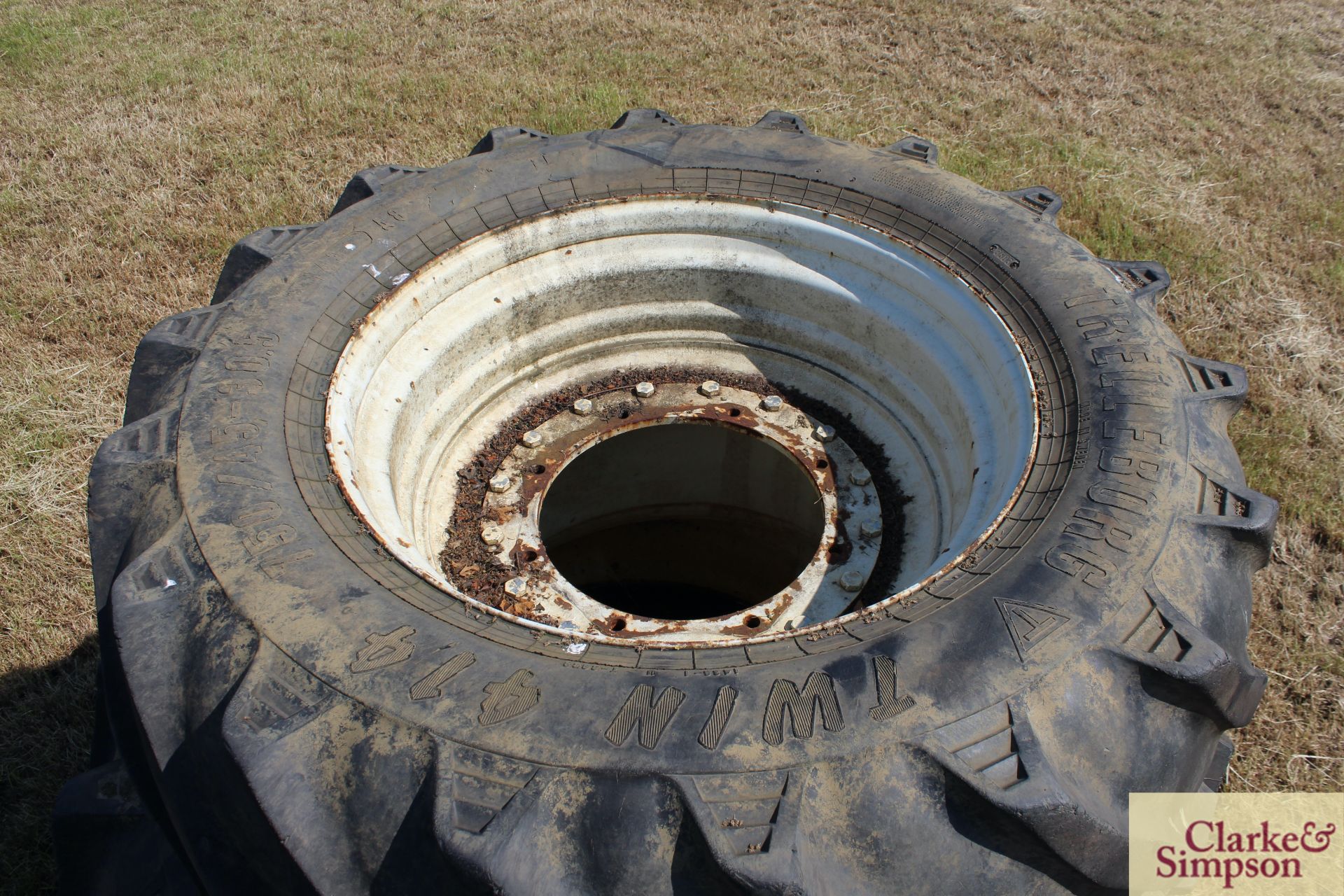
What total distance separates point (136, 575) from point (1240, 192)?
6047 millimetres

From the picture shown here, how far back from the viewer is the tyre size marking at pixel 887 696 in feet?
6.04

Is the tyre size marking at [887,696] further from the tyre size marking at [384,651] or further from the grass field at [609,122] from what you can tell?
the grass field at [609,122]

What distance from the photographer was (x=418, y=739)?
1.81m

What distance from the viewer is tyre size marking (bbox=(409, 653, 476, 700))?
188 cm

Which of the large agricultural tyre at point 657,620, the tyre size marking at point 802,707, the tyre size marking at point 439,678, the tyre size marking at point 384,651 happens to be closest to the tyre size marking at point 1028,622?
the large agricultural tyre at point 657,620

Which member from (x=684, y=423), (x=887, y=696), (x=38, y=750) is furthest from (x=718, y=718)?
(x=38, y=750)

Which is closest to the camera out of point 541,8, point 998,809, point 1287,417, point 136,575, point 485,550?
point 998,809

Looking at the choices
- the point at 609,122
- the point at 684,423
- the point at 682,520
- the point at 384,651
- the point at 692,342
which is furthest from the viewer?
the point at 609,122

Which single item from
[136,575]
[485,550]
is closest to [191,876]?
[136,575]

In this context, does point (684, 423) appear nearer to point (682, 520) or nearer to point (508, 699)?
point (682, 520)

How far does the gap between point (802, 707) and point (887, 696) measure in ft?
0.56

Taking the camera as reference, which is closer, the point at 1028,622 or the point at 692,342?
the point at 1028,622

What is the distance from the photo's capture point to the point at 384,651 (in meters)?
1.96

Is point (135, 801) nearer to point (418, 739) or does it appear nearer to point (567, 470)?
point (418, 739)
